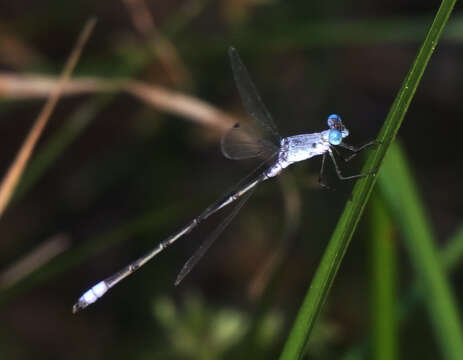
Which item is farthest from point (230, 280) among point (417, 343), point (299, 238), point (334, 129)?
point (334, 129)

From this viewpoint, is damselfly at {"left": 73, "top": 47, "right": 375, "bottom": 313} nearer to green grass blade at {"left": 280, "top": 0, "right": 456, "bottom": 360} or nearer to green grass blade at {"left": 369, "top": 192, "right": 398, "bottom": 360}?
green grass blade at {"left": 369, "top": 192, "right": 398, "bottom": 360}

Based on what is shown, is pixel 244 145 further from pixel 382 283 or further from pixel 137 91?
pixel 382 283

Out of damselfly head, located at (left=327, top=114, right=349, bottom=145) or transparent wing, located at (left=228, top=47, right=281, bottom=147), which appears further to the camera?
transparent wing, located at (left=228, top=47, right=281, bottom=147)

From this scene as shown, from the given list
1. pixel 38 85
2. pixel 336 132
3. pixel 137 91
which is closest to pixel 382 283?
pixel 336 132

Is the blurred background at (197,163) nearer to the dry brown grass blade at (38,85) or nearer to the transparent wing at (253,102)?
the dry brown grass blade at (38,85)

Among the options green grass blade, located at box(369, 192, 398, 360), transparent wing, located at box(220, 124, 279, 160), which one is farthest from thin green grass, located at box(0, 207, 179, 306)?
green grass blade, located at box(369, 192, 398, 360)

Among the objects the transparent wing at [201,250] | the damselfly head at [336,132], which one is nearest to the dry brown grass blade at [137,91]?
the transparent wing at [201,250]
